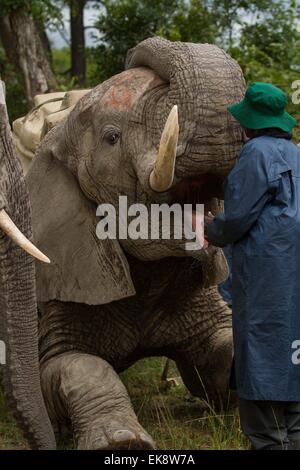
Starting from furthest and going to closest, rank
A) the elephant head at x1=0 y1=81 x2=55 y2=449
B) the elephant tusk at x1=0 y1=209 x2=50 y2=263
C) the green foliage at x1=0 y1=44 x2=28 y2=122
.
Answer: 1. the green foliage at x1=0 y1=44 x2=28 y2=122
2. the elephant head at x1=0 y1=81 x2=55 y2=449
3. the elephant tusk at x1=0 y1=209 x2=50 y2=263

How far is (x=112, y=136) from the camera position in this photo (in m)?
5.00

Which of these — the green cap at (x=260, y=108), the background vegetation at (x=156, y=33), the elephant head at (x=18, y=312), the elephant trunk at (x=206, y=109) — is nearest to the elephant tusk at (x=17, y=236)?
the elephant head at (x=18, y=312)

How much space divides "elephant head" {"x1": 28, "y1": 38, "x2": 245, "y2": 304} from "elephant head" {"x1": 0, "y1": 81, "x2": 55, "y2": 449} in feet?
2.00

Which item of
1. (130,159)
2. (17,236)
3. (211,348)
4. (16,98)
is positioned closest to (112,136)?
(130,159)

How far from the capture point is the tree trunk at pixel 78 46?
15.5 metres

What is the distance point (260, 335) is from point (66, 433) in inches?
50.5

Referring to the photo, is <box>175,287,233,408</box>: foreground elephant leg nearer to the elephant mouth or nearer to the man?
the elephant mouth

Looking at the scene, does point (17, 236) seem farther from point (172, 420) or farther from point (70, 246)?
point (172, 420)

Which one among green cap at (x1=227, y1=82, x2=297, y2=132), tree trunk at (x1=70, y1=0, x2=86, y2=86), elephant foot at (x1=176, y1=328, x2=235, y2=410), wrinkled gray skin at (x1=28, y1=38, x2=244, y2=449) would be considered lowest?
tree trunk at (x1=70, y1=0, x2=86, y2=86)

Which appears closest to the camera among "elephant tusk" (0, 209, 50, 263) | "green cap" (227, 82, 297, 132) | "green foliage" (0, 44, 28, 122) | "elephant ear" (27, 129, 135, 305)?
"elephant tusk" (0, 209, 50, 263)

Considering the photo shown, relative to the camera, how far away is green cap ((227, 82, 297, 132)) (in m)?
4.48

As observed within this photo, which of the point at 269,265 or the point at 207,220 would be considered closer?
the point at 269,265

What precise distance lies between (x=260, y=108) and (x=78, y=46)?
458 inches

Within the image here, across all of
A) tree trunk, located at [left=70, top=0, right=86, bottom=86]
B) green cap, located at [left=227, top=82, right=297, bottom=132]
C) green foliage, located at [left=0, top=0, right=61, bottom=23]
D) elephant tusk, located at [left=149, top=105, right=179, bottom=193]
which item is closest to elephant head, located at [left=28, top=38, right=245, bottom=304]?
elephant tusk, located at [left=149, top=105, right=179, bottom=193]
